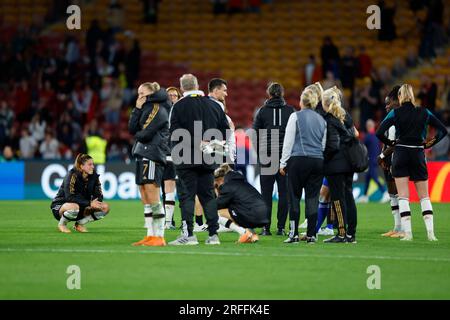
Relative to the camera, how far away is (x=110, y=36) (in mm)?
34750

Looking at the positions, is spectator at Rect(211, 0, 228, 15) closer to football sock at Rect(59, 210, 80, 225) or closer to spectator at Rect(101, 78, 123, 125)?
spectator at Rect(101, 78, 123, 125)

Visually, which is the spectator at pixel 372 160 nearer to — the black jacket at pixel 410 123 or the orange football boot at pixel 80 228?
the orange football boot at pixel 80 228

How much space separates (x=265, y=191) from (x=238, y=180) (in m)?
1.64

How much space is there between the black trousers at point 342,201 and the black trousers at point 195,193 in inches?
69.4

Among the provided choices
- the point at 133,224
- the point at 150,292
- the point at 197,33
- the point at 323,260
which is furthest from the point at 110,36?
the point at 150,292

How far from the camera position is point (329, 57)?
103ft

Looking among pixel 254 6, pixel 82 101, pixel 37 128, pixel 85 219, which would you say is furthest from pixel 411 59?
pixel 85 219

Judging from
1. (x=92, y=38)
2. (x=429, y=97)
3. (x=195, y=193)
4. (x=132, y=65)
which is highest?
(x=92, y=38)

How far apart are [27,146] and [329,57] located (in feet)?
29.4

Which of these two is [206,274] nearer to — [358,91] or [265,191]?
[265,191]

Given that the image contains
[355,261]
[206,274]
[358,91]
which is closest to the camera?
[206,274]

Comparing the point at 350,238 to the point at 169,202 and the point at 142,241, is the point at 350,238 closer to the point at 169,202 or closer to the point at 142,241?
the point at 142,241

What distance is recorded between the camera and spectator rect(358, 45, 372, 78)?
31.7 metres

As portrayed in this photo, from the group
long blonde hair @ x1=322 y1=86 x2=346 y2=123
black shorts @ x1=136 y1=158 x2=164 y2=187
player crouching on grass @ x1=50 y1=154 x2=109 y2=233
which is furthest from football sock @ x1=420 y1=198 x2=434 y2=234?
player crouching on grass @ x1=50 y1=154 x2=109 y2=233
